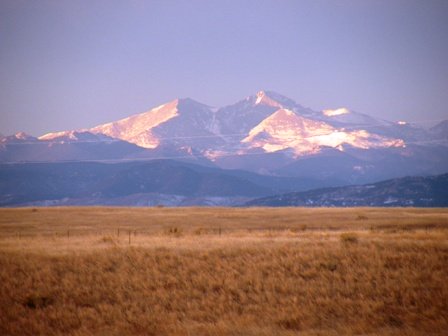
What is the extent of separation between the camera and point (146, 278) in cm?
2162

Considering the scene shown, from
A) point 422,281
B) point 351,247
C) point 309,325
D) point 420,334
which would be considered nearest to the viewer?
point 420,334

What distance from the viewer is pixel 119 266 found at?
23.2 metres

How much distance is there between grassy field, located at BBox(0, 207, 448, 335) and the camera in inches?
664

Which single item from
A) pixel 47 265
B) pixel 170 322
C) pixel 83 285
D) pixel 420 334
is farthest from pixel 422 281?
pixel 47 265

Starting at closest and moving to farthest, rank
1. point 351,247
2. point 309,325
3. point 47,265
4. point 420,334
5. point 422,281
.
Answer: point 420,334, point 309,325, point 422,281, point 47,265, point 351,247

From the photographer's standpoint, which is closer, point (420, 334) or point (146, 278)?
point (420, 334)

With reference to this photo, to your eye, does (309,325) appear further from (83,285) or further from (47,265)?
(47,265)

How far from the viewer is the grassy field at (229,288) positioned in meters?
16.9

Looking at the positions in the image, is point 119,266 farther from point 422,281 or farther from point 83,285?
point 422,281

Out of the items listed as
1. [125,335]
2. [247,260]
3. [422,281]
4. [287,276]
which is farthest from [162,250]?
[422,281]

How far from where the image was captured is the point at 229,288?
66.6 feet

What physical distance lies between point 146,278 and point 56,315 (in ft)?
14.7

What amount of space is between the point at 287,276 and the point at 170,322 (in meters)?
6.35

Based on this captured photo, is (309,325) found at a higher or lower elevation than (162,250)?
lower
